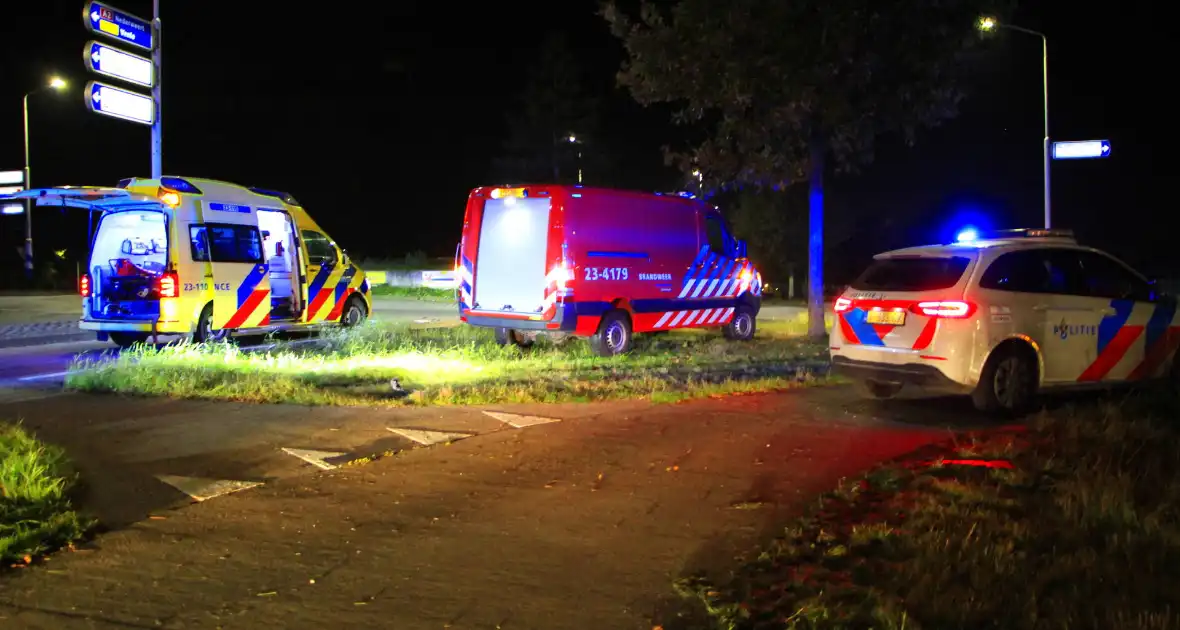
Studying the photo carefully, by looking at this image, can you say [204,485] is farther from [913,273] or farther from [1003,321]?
[1003,321]

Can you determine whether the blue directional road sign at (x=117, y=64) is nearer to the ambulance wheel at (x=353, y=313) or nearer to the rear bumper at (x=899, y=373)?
the ambulance wheel at (x=353, y=313)

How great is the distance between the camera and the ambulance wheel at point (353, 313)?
Answer: 672 inches

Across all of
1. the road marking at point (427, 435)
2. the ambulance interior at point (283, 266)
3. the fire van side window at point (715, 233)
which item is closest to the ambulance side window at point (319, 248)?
the ambulance interior at point (283, 266)

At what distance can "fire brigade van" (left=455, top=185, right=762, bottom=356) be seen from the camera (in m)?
12.8

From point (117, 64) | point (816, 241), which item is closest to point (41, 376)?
point (117, 64)

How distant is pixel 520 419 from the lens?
8.84m

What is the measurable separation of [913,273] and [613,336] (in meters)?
5.42

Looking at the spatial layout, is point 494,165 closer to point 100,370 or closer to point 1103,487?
point 100,370

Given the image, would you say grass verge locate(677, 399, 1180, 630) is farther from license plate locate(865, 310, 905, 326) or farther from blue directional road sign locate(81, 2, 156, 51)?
blue directional road sign locate(81, 2, 156, 51)

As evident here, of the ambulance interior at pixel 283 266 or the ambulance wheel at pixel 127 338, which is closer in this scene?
the ambulance wheel at pixel 127 338

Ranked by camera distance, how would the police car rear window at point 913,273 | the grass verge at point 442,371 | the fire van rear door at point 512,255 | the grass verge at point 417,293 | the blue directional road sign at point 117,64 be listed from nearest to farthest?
the police car rear window at point 913,273 → the grass verge at point 442,371 → the fire van rear door at point 512,255 → the blue directional road sign at point 117,64 → the grass verge at point 417,293

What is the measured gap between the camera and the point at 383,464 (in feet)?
23.7

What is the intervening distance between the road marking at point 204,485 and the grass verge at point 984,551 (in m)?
3.39

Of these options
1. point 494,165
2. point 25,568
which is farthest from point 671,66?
point 494,165
